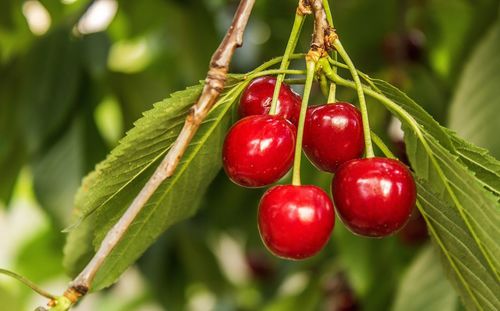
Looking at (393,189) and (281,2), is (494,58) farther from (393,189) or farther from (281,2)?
(281,2)

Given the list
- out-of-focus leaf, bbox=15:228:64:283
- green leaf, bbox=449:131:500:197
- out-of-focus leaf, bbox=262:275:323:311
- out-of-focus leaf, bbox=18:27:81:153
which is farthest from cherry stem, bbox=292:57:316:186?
out-of-focus leaf, bbox=15:228:64:283

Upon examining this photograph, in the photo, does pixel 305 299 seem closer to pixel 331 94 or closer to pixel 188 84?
pixel 188 84

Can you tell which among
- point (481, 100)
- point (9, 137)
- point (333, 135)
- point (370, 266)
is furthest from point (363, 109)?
point (9, 137)

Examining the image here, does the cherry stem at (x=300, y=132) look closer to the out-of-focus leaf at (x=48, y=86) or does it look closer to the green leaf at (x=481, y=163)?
the green leaf at (x=481, y=163)

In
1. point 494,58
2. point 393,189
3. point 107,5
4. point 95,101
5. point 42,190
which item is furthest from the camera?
point 107,5

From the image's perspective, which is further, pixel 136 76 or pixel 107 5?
pixel 107 5

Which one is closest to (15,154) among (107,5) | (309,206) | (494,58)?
(107,5)

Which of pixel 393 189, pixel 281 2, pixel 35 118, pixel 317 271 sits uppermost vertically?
pixel 393 189
